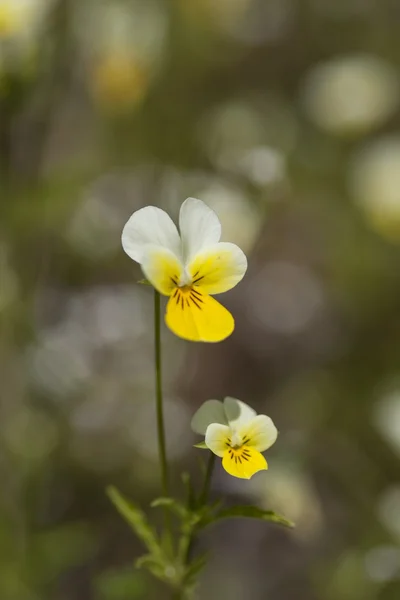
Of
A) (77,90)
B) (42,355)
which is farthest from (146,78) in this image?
(42,355)

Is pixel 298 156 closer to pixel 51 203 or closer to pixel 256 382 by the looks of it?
pixel 256 382

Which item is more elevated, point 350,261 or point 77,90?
point 77,90

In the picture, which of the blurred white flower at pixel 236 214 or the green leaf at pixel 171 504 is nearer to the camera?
the green leaf at pixel 171 504

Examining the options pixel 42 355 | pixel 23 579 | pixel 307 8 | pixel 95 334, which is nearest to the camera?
pixel 23 579

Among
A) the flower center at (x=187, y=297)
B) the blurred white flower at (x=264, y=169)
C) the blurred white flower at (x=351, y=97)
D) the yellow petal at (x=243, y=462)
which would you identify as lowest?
the yellow petal at (x=243, y=462)

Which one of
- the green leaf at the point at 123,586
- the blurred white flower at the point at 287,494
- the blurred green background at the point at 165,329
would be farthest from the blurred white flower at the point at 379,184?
the green leaf at the point at 123,586

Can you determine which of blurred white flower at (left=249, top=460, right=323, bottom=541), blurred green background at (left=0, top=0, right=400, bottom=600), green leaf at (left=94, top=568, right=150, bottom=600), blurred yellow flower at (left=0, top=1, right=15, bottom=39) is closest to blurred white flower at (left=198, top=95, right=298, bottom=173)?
blurred green background at (left=0, top=0, right=400, bottom=600)

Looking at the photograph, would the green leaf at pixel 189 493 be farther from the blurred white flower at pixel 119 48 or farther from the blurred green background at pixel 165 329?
the blurred white flower at pixel 119 48
